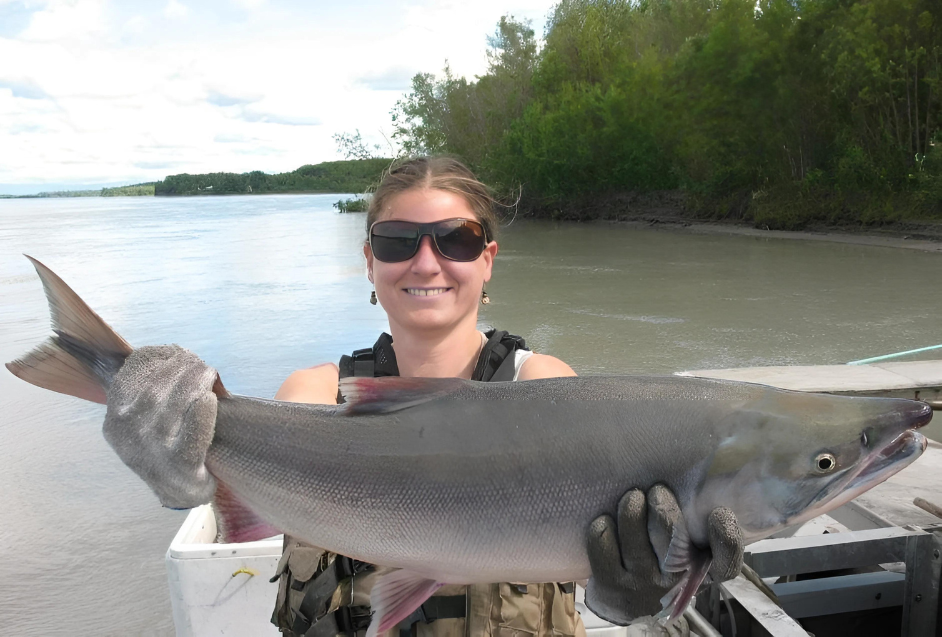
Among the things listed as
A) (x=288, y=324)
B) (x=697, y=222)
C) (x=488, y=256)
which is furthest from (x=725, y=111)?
(x=488, y=256)

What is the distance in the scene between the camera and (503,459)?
1.85 meters

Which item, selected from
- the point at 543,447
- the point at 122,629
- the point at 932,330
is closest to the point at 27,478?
the point at 122,629

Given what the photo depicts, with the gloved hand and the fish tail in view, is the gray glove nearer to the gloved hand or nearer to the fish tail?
the fish tail

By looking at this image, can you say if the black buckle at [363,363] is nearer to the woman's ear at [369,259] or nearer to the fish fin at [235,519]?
the woman's ear at [369,259]

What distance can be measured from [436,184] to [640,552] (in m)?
1.50

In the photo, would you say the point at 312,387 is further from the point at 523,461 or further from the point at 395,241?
the point at 523,461

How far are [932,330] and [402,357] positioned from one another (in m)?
11.4

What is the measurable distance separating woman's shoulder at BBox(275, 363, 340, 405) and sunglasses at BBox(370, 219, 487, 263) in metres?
0.45

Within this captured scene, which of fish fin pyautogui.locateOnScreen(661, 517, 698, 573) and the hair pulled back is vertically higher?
the hair pulled back

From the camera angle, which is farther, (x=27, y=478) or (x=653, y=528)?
(x=27, y=478)

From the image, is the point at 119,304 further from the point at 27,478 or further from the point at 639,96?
the point at 639,96

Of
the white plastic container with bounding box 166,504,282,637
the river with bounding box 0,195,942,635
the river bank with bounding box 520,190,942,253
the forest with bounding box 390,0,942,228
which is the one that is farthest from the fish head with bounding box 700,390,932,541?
the river bank with bounding box 520,190,942,253

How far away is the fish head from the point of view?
5.68ft

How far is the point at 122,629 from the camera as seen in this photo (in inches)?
178
